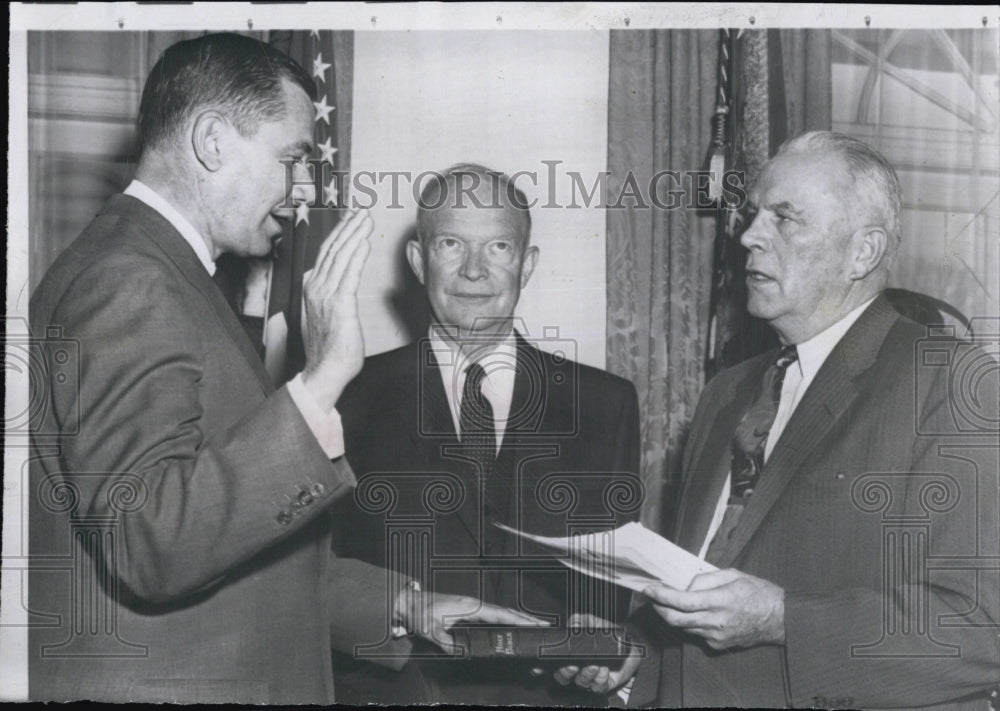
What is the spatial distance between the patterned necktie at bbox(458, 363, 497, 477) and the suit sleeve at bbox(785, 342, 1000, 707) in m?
1.53

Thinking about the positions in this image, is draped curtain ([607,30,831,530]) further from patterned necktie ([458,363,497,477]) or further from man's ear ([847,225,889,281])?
patterned necktie ([458,363,497,477])

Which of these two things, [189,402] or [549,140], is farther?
[549,140]

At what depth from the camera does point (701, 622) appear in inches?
186

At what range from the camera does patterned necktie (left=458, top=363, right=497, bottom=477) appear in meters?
4.83

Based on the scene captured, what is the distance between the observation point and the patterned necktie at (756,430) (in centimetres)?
480

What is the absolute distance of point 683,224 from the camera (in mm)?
4922

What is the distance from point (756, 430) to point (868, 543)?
634mm

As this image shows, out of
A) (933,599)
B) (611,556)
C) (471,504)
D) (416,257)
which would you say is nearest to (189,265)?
(416,257)

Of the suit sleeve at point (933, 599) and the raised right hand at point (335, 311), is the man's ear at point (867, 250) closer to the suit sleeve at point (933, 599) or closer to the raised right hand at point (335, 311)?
the suit sleeve at point (933, 599)

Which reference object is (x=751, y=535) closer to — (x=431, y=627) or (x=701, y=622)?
(x=701, y=622)

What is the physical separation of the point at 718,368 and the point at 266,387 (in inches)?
73.3

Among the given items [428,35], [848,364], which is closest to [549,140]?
[428,35]

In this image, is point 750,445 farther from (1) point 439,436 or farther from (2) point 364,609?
(2) point 364,609

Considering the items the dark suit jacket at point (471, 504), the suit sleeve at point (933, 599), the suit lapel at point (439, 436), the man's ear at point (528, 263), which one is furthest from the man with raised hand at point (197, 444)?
the suit sleeve at point (933, 599)
